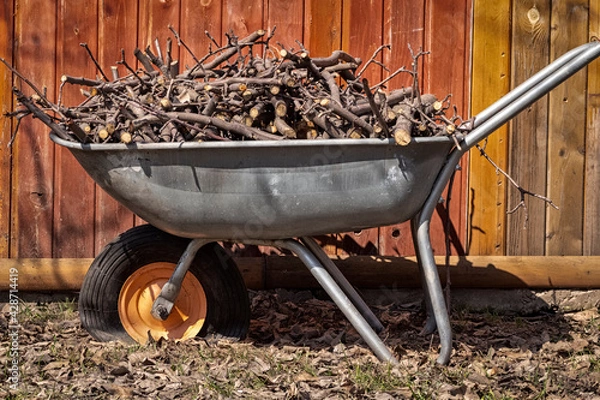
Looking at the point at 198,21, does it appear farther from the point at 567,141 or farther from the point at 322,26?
the point at 567,141

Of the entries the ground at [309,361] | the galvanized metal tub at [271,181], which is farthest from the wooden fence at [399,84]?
the galvanized metal tub at [271,181]

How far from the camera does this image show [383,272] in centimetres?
423

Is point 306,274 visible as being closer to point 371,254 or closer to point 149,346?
point 371,254

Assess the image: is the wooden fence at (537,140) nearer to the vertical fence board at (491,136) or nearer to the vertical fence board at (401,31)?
the vertical fence board at (491,136)

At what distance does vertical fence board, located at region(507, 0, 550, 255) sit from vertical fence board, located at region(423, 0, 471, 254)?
246 mm

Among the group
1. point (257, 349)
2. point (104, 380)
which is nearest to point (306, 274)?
point (257, 349)

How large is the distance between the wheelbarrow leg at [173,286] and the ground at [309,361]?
0.13m

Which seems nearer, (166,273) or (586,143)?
(166,273)

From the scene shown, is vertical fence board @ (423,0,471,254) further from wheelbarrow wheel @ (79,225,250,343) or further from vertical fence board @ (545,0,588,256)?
wheelbarrow wheel @ (79,225,250,343)

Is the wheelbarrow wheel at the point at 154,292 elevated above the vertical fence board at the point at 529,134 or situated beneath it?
situated beneath

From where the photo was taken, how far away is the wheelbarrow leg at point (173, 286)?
3377mm

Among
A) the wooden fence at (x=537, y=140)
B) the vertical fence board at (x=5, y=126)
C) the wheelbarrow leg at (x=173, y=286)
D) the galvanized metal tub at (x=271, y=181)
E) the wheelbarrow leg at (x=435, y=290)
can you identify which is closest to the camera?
the galvanized metal tub at (x=271, y=181)

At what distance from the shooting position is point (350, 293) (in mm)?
3666

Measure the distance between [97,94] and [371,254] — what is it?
1.58m
